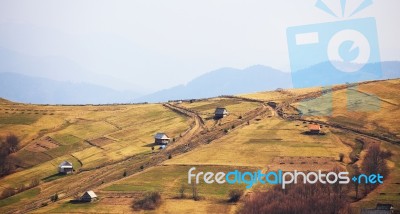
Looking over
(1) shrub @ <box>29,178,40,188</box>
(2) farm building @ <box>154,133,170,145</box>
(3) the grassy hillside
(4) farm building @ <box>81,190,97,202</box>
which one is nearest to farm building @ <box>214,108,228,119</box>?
(3) the grassy hillside

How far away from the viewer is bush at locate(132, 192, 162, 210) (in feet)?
371

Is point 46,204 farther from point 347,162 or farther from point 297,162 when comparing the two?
point 347,162

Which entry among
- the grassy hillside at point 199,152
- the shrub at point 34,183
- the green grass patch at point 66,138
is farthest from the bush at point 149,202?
the green grass patch at point 66,138

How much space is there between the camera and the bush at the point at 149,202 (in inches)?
4451

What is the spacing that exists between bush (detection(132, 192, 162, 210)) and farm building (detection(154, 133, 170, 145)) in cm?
5542

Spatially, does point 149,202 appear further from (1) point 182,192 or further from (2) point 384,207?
(2) point 384,207

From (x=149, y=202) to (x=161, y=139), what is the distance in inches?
2346

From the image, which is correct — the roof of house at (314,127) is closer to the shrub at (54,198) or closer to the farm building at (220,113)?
the farm building at (220,113)

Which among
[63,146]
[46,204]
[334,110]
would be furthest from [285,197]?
[63,146]

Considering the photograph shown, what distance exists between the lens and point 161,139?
172 metres

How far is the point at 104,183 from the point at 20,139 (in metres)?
65.7

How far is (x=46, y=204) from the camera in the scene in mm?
123750

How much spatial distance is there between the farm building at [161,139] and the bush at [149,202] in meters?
55.4

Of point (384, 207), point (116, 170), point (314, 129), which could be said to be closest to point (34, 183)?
point (116, 170)
